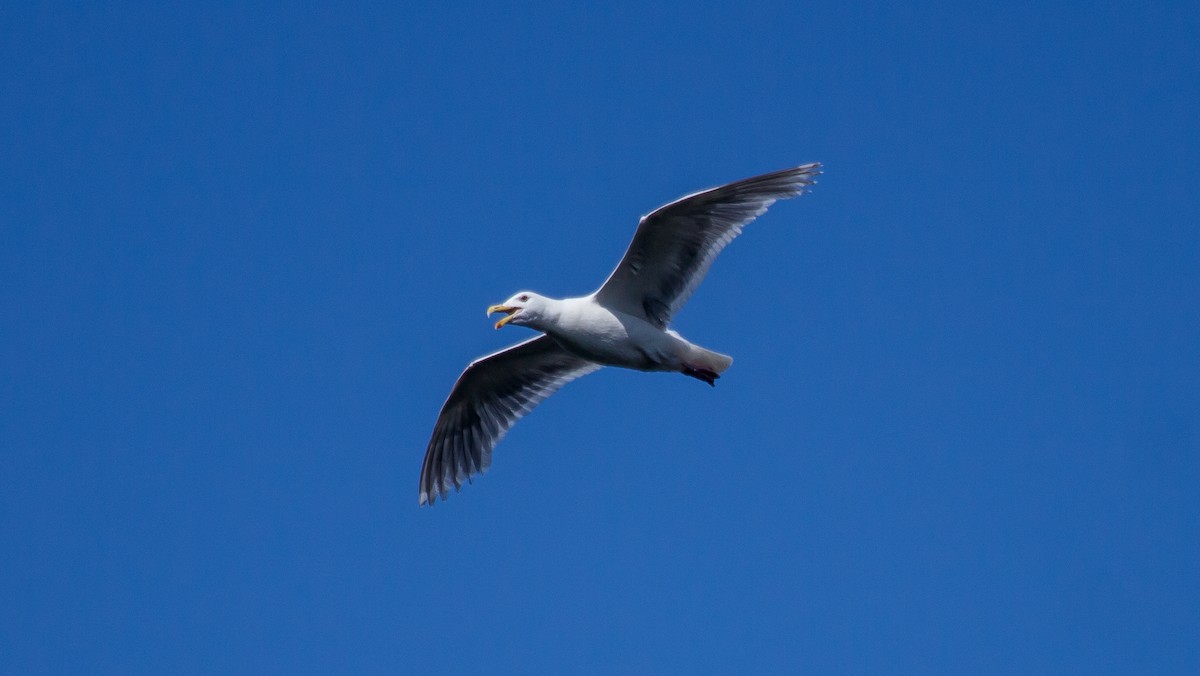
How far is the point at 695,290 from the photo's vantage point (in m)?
15.7

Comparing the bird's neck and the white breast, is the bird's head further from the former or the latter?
the white breast

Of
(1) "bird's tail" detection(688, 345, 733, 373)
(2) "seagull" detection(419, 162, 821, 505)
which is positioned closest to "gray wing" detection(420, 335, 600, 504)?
(2) "seagull" detection(419, 162, 821, 505)

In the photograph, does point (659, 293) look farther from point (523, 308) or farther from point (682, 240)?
point (523, 308)

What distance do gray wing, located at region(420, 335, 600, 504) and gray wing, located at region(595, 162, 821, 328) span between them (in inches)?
77.6

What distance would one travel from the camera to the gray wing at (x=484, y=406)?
1767 centimetres

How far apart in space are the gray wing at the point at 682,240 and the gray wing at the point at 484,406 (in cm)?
Answer: 197

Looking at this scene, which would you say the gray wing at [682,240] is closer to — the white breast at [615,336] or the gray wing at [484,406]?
the white breast at [615,336]

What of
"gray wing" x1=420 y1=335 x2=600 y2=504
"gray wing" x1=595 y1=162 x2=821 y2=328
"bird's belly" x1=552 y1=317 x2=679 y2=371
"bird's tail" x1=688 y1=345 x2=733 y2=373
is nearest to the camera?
"gray wing" x1=595 y1=162 x2=821 y2=328

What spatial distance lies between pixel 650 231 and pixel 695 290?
92 cm

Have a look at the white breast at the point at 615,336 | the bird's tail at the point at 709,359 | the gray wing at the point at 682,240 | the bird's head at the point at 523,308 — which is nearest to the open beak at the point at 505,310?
the bird's head at the point at 523,308

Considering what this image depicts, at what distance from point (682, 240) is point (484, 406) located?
159 inches

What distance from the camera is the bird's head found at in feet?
51.4

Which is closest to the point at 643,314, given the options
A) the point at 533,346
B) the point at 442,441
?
the point at 533,346

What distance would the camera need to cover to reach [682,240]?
1545 cm
